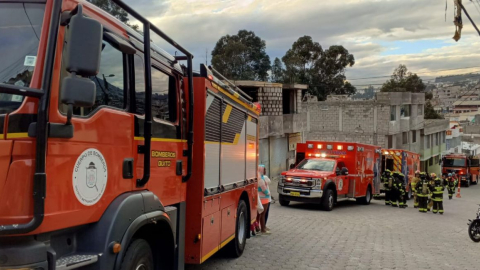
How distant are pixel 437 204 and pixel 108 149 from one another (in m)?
17.1

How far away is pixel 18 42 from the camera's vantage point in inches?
123

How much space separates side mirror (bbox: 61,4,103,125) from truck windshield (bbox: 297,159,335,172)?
48.1ft

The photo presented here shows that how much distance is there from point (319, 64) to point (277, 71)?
8.90 metres

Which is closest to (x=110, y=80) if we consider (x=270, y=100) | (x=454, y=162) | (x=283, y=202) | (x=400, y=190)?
(x=283, y=202)

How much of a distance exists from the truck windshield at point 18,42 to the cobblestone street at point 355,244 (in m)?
5.14

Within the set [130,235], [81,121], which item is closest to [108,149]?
[81,121]

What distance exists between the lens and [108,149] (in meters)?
3.69

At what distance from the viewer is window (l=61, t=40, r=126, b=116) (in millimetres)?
3732

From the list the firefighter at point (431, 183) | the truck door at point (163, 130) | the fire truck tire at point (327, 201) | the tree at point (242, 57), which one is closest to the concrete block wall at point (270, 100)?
the firefighter at point (431, 183)

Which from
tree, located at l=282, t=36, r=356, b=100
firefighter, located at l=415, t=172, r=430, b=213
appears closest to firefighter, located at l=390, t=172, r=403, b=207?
firefighter, located at l=415, t=172, r=430, b=213

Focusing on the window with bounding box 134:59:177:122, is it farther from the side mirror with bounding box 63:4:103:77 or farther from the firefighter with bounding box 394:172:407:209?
the firefighter with bounding box 394:172:407:209

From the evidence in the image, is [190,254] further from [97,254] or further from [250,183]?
[250,183]

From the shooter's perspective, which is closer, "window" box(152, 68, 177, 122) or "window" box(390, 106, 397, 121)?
"window" box(152, 68, 177, 122)

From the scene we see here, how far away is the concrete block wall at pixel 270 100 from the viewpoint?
26812 millimetres
